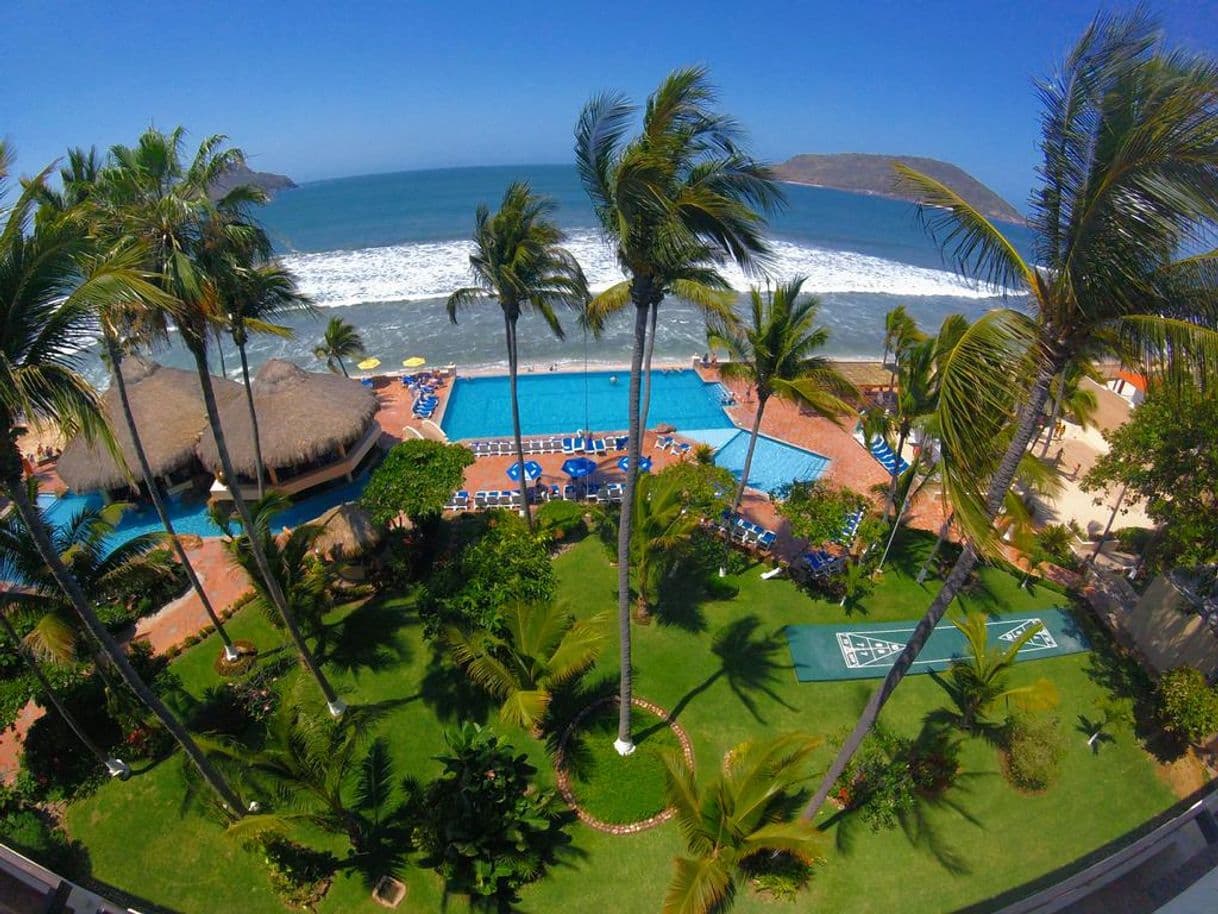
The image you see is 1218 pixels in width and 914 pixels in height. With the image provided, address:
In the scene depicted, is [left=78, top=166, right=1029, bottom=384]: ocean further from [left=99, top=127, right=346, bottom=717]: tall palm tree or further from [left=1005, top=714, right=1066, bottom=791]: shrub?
[left=1005, top=714, right=1066, bottom=791]: shrub

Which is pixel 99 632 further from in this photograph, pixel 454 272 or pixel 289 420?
pixel 454 272

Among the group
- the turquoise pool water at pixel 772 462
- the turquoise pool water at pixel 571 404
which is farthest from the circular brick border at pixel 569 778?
the turquoise pool water at pixel 571 404

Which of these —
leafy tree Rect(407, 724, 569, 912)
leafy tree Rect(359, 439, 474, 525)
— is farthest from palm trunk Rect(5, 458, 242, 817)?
leafy tree Rect(359, 439, 474, 525)

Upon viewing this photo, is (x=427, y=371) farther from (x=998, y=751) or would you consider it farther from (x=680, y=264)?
(x=998, y=751)

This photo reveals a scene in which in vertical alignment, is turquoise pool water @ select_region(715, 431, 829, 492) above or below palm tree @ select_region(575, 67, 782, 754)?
below

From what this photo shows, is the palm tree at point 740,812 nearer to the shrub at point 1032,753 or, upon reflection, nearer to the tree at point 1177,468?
the shrub at point 1032,753

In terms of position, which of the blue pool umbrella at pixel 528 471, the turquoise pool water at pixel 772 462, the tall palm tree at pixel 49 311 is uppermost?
the tall palm tree at pixel 49 311
